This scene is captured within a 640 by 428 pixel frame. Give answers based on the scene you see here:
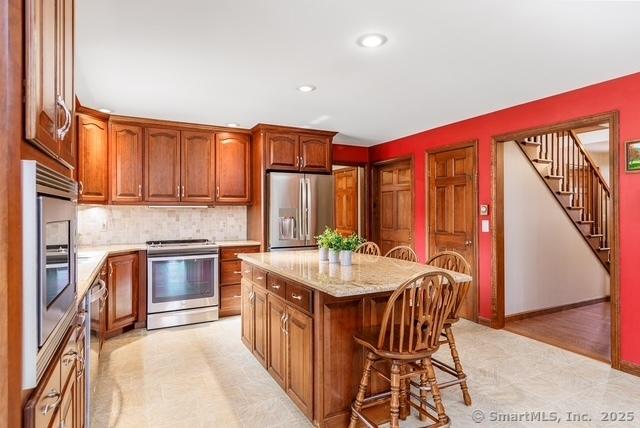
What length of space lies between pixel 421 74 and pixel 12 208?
286cm

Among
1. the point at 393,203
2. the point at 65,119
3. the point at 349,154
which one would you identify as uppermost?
the point at 349,154

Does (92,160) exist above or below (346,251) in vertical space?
above

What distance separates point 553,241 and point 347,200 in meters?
3.12

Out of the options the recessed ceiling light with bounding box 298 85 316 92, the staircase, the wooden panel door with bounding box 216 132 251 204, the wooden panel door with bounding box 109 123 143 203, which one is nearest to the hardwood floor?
the staircase

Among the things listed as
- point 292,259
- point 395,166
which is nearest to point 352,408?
point 292,259

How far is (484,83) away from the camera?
313 cm

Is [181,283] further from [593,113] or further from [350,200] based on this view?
[593,113]

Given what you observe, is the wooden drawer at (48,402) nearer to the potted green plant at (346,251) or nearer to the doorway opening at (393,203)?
the potted green plant at (346,251)

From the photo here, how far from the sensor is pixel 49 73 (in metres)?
0.97

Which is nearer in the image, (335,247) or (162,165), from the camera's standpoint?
(335,247)

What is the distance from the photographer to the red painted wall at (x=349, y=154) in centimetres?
572

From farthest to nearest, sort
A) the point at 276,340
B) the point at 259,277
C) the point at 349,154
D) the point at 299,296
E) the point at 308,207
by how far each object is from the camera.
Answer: the point at 349,154, the point at 308,207, the point at 259,277, the point at 276,340, the point at 299,296

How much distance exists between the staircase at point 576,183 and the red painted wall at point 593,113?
2.63 feet

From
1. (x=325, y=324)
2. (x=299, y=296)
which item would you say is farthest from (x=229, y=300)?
(x=325, y=324)
